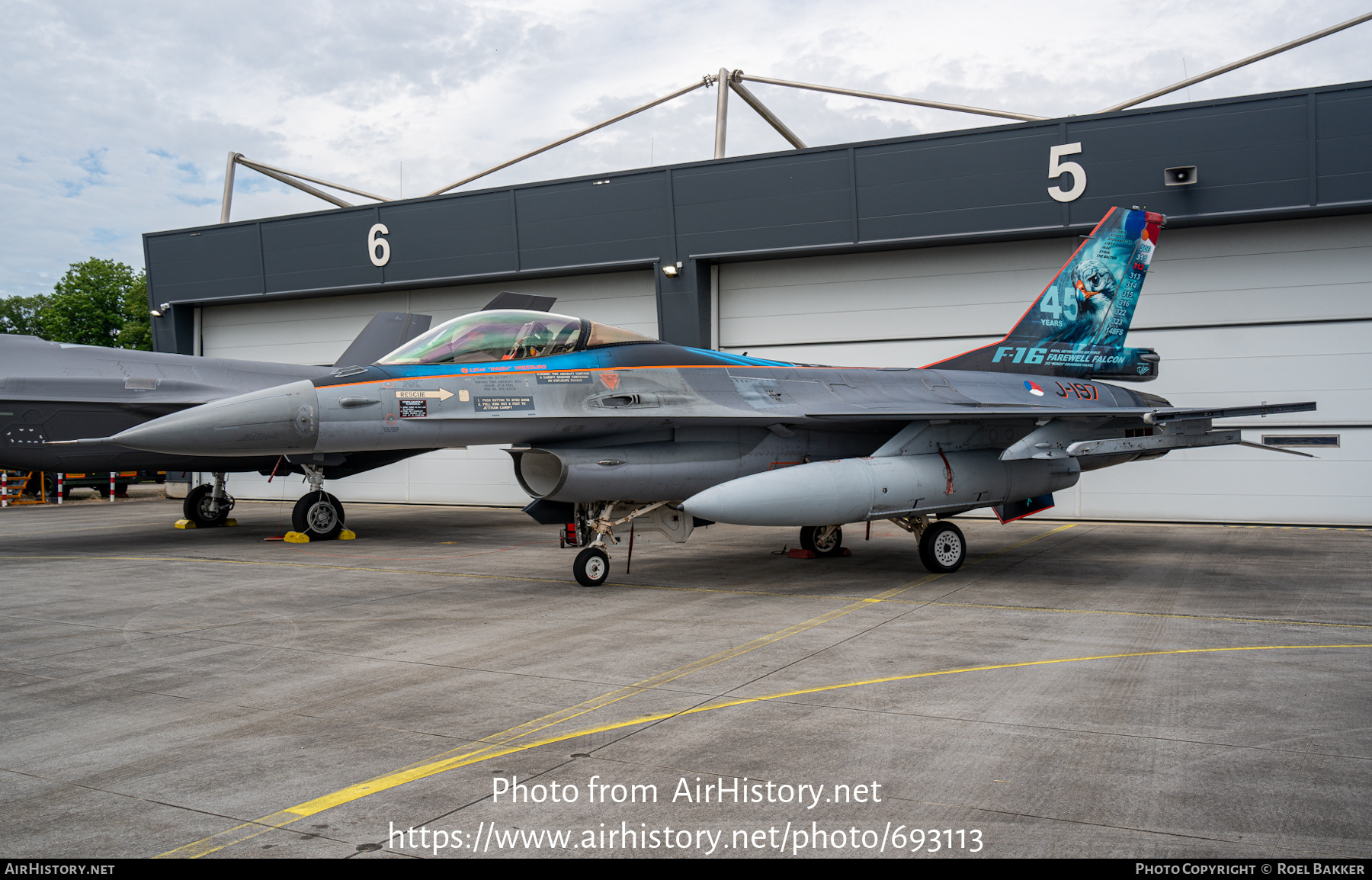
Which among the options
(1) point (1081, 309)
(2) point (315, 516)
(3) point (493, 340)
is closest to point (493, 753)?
(3) point (493, 340)

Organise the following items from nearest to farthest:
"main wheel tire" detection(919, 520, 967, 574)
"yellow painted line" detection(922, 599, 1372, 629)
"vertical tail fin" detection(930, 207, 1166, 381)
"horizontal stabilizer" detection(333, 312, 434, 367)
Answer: "yellow painted line" detection(922, 599, 1372, 629) < "main wheel tire" detection(919, 520, 967, 574) < "vertical tail fin" detection(930, 207, 1166, 381) < "horizontal stabilizer" detection(333, 312, 434, 367)

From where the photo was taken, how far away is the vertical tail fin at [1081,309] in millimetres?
12305

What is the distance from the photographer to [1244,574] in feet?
33.1

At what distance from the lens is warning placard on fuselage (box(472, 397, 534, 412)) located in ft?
28.8

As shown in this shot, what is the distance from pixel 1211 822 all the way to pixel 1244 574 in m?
8.04

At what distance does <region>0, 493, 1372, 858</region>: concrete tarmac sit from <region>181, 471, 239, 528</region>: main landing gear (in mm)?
6966

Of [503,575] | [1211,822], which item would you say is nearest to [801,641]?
[1211,822]

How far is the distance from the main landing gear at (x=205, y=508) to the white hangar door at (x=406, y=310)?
18.3ft

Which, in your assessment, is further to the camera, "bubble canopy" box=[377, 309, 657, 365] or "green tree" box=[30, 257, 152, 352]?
"green tree" box=[30, 257, 152, 352]

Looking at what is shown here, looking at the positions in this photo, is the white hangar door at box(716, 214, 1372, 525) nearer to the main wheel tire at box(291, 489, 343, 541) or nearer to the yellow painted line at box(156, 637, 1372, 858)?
the main wheel tire at box(291, 489, 343, 541)

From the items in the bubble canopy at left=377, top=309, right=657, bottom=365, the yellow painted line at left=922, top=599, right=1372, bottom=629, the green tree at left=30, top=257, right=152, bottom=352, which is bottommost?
the yellow painted line at left=922, top=599, right=1372, bottom=629

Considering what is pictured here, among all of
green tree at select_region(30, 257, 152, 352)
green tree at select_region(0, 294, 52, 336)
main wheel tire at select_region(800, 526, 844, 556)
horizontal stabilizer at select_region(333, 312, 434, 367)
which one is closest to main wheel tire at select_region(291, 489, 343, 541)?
horizontal stabilizer at select_region(333, 312, 434, 367)

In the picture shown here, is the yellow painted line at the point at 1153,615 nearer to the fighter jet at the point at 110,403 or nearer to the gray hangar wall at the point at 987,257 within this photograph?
the fighter jet at the point at 110,403

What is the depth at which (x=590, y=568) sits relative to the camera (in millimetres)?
9375
